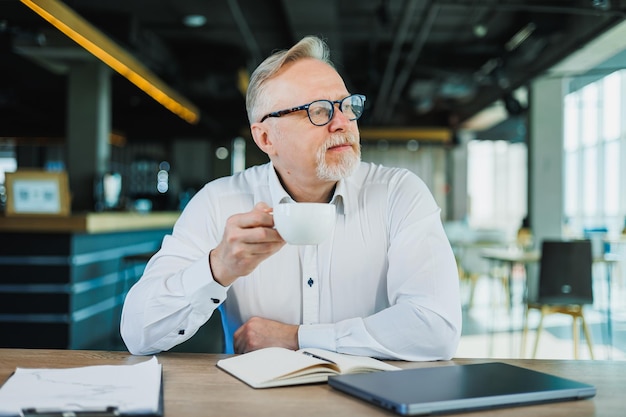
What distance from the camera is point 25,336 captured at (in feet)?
16.7

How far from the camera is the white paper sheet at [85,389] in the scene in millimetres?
914

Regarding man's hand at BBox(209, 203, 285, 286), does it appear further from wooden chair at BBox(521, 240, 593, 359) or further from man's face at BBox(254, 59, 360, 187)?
wooden chair at BBox(521, 240, 593, 359)

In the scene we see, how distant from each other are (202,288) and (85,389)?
1.41ft

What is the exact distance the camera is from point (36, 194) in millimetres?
5148

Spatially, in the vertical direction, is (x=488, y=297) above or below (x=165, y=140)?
below

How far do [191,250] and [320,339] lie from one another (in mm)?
447

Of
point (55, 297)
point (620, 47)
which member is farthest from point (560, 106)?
point (55, 297)

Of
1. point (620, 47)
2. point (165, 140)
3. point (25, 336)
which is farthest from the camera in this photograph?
point (165, 140)

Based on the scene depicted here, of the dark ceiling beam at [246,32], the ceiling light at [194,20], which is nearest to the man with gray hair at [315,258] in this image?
the dark ceiling beam at [246,32]

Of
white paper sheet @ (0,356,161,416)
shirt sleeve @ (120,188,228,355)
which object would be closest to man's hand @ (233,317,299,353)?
shirt sleeve @ (120,188,228,355)

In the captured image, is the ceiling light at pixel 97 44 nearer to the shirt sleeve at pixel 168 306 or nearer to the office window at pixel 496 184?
the shirt sleeve at pixel 168 306

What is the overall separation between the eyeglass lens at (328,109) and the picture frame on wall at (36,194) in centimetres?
398

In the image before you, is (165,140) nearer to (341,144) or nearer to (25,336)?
(25,336)

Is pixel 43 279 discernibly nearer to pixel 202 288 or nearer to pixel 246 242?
pixel 202 288
